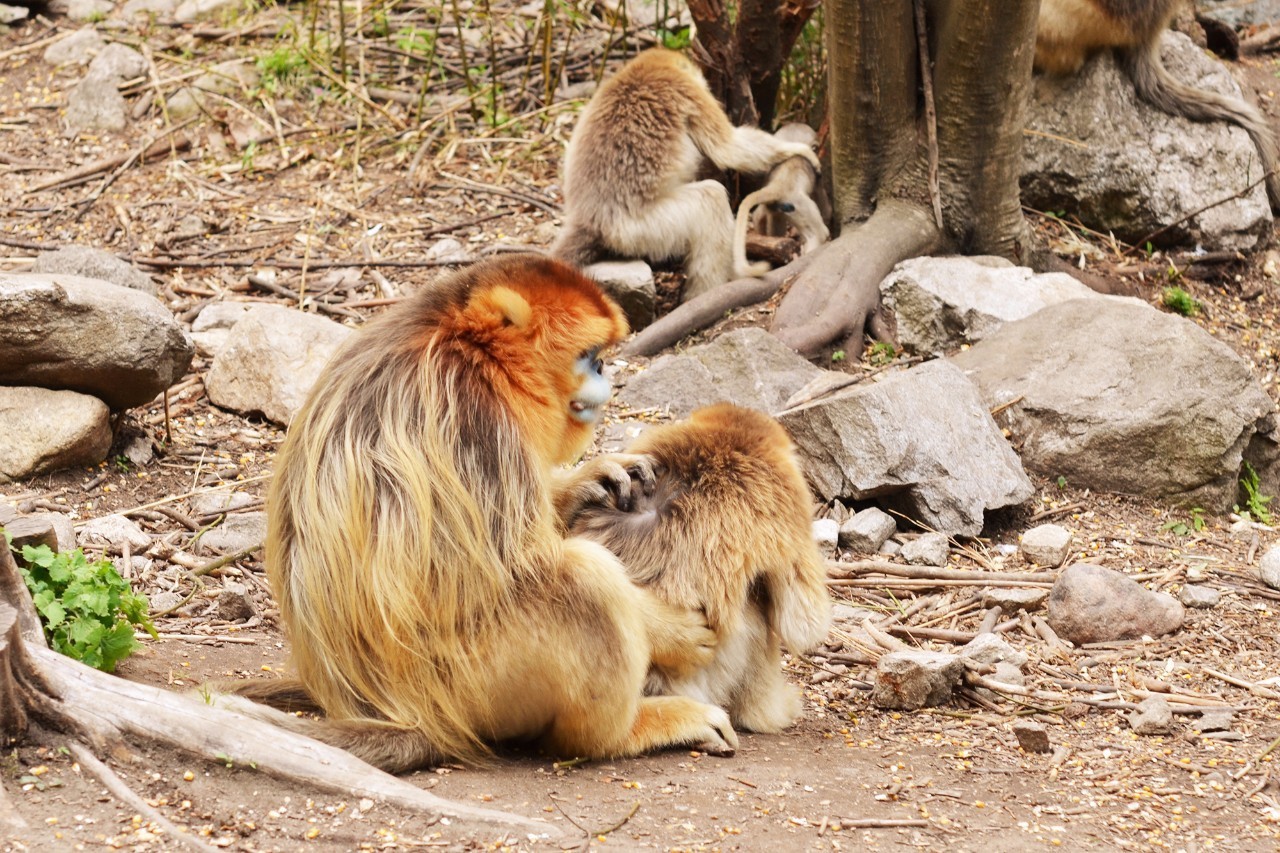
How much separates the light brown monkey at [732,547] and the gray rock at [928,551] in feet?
4.82

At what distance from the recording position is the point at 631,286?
7.96 m

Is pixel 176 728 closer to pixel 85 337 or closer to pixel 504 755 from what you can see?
pixel 504 755

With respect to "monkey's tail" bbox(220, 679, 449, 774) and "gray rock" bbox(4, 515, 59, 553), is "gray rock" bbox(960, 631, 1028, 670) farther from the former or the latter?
"gray rock" bbox(4, 515, 59, 553)

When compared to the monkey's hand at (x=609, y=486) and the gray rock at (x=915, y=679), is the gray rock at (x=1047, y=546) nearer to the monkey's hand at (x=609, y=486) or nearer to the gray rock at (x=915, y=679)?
the gray rock at (x=915, y=679)

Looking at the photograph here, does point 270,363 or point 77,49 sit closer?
point 270,363

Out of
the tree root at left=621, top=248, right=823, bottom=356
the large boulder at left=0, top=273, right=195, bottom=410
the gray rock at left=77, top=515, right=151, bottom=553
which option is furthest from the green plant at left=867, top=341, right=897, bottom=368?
the gray rock at left=77, top=515, right=151, bottom=553

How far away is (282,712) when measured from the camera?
3.54 m

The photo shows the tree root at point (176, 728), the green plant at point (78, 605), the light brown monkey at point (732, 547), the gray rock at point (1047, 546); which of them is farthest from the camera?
the gray rock at point (1047, 546)

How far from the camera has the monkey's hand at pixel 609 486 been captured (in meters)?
4.11

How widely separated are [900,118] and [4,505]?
5.32 metres

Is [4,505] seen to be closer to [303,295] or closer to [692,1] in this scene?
[303,295]

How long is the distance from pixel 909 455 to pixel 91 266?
4544mm

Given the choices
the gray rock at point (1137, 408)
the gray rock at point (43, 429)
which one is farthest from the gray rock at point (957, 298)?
the gray rock at point (43, 429)

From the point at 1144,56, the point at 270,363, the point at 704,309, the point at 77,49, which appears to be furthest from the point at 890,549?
the point at 77,49
